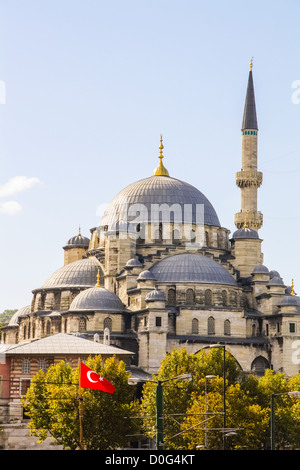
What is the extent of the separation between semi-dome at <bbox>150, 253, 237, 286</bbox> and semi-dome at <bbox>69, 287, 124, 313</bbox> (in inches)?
155

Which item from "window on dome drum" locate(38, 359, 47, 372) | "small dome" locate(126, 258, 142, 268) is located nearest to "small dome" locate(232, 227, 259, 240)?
"small dome" locate(126, 258, 142, 268)

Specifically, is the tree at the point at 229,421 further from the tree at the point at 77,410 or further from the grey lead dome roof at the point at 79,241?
the grey lead dome roof at the point at 79,241

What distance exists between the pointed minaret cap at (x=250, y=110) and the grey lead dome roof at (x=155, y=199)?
283 inches

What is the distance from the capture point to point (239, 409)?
66.6 metres

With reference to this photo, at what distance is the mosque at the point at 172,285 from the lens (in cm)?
9288

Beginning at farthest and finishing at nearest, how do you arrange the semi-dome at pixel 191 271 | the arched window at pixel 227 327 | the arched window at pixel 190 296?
1. the semi-dome at pixel 191 271
2. the arched window at pixel 190 296
3. the arched window at pixel 227 327

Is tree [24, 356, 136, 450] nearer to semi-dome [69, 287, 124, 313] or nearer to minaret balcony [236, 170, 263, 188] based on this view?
semi-dome [69, 287, 124, 313]

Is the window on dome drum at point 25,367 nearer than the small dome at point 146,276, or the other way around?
the window on dome drum at point 25,367

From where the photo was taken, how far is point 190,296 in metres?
95.3

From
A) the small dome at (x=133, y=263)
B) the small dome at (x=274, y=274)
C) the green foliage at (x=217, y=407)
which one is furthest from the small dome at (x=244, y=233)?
the green foliage at (x=217, y=407)

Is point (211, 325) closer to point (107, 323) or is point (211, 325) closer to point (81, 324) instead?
point (107, 323)

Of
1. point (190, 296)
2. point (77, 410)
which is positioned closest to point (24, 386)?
point (77, 410)
